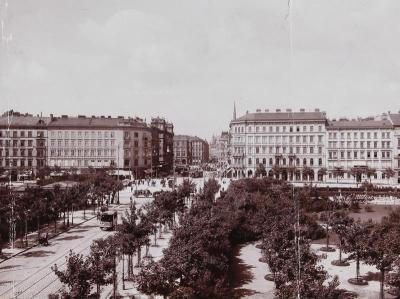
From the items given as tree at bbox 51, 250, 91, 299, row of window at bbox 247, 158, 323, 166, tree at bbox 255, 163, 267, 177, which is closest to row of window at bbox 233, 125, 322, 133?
row of window at bbox 247, 158, 323, 166

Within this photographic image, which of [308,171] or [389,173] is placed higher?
[308,171]

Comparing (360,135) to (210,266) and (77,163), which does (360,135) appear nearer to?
(77,163)

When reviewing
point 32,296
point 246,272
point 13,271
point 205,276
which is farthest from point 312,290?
point 13,271

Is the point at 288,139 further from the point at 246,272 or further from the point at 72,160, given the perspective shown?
the point at 246,272

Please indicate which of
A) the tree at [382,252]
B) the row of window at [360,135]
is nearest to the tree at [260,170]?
the row of window at [360,135]

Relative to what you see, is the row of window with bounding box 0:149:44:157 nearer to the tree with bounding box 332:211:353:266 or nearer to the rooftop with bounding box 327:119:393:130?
the rooftop with bounding box 327:119:393:130

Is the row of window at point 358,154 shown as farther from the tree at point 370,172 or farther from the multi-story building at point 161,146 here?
the multi-story building at point 161,146

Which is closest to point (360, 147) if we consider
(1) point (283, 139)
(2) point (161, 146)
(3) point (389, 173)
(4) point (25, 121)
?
(3) point (389, 173)
